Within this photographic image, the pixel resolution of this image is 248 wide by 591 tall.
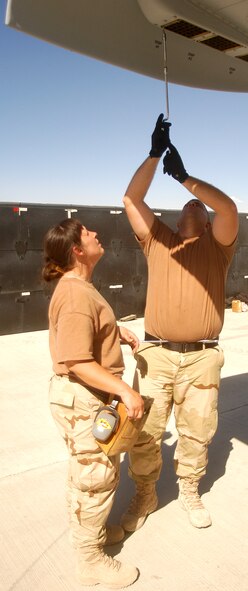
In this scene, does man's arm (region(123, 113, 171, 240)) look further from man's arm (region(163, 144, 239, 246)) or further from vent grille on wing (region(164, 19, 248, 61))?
vent grille on wing (region(164, 19, 248, 61))

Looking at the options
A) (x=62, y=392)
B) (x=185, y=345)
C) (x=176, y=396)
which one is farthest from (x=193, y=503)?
(x=62, y=392)

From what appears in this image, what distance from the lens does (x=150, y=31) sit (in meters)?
2.73

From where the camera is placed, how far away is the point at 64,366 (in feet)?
6.89

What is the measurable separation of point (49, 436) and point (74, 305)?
2262 millimetres

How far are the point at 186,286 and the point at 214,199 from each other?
19.4 inches

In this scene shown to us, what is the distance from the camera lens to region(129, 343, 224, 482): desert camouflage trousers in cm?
267

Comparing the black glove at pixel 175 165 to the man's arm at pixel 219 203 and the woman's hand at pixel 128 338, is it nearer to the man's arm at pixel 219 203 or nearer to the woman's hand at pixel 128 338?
the man's arm at pixel 219 203

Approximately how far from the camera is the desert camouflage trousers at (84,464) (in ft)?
6.79

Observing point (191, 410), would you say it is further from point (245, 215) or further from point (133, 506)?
point (245, 215)

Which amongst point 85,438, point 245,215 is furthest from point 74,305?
point 245,215

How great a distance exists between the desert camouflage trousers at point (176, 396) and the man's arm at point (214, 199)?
0.67 metres

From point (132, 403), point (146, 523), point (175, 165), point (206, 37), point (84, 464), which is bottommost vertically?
point (146, 523)

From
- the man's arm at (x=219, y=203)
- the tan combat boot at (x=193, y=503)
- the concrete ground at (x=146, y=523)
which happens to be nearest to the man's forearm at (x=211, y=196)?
the man's arm at (x=219, y=203)

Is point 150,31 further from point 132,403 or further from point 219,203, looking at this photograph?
point 132,403
